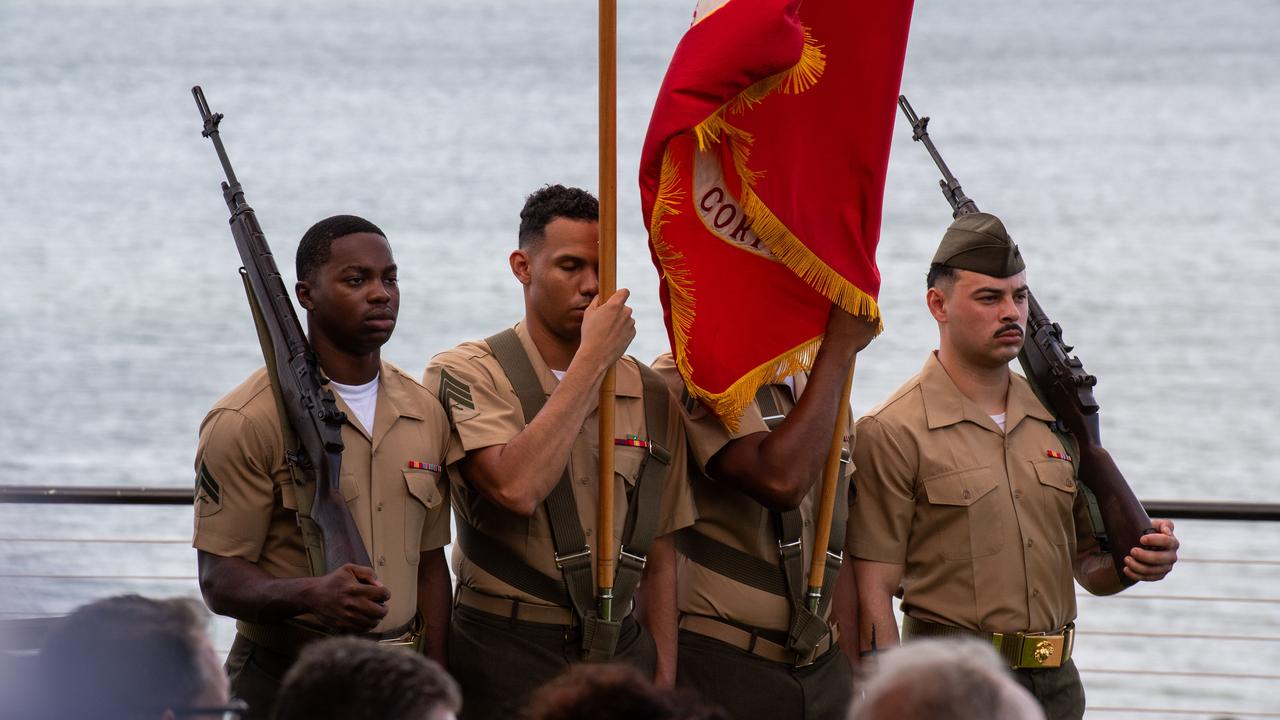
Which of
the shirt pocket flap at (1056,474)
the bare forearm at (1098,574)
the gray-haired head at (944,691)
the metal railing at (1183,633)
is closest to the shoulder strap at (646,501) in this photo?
the shirt pocket flap at (1056,474)

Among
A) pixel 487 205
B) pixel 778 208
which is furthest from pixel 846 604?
pixel 487 205

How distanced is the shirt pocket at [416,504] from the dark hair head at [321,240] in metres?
0.51

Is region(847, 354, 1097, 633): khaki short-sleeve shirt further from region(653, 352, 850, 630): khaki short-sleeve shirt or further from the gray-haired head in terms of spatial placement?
the gray-haired head

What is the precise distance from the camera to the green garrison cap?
4233mm

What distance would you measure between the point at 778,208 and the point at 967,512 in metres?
0.87

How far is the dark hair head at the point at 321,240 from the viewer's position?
12.4 ft

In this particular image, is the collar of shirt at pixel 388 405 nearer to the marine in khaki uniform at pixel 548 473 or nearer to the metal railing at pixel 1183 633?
the marine in khaki uniform at pixel 548 473

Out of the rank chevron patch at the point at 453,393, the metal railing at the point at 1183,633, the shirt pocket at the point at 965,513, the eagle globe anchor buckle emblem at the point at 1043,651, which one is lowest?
the metal railing at the point at 1183,633

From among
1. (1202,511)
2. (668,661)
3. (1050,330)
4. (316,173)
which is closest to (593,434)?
(668,661)

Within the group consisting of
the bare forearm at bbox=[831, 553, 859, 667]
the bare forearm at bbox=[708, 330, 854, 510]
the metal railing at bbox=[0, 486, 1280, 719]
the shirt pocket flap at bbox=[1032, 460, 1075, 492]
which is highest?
the bare forearm at bbox=[708, 330, 854, 510]

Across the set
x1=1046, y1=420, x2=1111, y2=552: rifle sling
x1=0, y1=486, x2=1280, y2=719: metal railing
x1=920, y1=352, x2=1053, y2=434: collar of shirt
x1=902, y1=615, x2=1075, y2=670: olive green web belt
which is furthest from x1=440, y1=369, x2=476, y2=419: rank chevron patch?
x1=0, y1=486, x2=1280, y2=719: metal railing

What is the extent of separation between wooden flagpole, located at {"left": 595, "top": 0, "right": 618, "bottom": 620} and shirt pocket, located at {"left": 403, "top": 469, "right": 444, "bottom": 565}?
381 mm

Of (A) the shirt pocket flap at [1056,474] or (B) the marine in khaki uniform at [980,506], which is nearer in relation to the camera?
(B) the marine in khaki uniform at [980,506]

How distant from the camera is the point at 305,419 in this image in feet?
11.7
